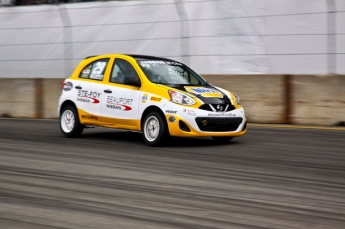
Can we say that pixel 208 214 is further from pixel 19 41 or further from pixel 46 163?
pixel 19 41

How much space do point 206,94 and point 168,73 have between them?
3.14 feet

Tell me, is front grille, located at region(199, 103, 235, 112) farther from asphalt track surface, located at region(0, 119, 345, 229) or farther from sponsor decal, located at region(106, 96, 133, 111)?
sponsor decal, located at region(106, 96, 133, 111)

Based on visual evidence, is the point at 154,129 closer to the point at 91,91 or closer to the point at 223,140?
the point at 223,140

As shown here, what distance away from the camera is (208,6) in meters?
17.0

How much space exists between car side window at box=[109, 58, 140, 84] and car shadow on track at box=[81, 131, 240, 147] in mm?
1081

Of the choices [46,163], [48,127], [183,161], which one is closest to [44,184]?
[46,163]

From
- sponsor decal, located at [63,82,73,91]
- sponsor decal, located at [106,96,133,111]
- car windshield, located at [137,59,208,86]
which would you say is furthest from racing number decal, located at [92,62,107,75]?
car windshield, located at [137,59,208,86]

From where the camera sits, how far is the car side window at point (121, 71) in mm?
11633

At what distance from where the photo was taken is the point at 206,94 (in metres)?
11.0

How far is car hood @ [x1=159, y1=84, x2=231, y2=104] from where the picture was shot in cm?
1091

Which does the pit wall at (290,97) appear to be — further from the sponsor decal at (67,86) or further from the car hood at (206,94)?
the sponsor decal at (67,86)

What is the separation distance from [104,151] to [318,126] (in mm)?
5316

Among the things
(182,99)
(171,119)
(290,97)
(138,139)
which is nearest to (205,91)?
(182,99)

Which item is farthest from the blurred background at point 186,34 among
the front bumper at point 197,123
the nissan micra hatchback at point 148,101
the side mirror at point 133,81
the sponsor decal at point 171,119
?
the sponsor decal at point 171,119
